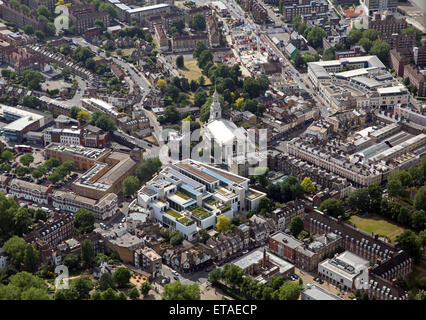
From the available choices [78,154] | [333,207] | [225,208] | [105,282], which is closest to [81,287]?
[105,282]

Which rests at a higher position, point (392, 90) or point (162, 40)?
point (162, 40)

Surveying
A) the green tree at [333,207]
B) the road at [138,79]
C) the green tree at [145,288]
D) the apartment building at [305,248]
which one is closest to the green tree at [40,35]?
the road at [138,79]

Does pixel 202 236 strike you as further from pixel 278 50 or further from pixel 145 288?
pixel 278 50

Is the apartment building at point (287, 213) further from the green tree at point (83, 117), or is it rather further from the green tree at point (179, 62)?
the green tree at point (179, 62)

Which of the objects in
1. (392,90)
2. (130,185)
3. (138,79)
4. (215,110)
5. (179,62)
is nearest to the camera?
(130,185)

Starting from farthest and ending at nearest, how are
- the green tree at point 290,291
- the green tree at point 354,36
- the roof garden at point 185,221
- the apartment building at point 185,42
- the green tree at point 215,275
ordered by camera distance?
the apartment building at point 185,42 < the green tree at point 354,36 < the roof garden at point 185,221 < the green tree at point 215,275 < the green tree at point 290,291

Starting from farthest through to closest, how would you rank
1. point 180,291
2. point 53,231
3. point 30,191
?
point 30,191, point 53,231, point 180,291

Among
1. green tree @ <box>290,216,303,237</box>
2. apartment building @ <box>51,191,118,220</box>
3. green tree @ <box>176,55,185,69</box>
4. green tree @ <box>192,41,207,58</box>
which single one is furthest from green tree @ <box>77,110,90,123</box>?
green tree @ <box>290,216,303,237</box>
